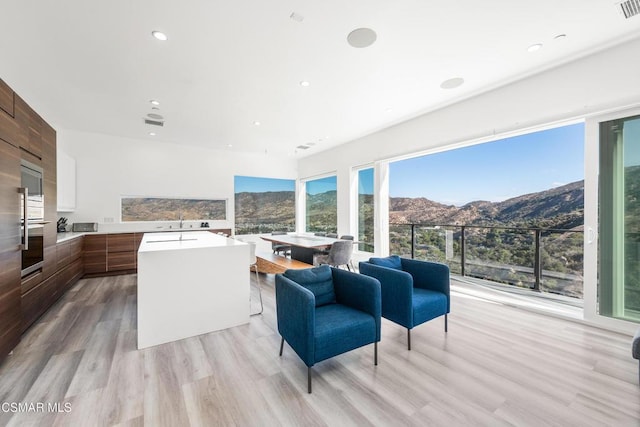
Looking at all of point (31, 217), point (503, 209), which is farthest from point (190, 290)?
point (503, 209)

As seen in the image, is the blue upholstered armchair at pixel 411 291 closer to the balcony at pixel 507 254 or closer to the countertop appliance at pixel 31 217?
the balcony at pixel 507 254

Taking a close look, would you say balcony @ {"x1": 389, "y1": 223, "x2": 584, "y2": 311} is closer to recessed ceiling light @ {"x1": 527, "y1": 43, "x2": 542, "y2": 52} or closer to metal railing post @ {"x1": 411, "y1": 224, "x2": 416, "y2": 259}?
metal railing post @ {"x1": 411, "y1": 224, "x2": 416, "y2": 259}

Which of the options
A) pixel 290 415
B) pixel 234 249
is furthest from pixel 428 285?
pixel 234 249

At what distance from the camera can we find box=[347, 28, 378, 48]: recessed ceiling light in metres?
2.46

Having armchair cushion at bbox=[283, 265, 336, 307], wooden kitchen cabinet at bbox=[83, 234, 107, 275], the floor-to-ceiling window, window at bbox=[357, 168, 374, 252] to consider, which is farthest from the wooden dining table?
wooden kitchen cabinet at bbox=[83, 234, 107, 275]

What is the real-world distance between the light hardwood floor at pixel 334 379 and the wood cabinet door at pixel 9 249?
254 mm

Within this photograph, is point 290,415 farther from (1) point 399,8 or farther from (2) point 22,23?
(2) point 22,23

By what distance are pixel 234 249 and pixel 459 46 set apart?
3.28m

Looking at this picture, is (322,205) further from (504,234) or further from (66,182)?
(66,182)

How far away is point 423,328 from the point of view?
2916mm

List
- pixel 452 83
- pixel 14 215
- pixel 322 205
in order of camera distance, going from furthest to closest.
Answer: pixel 322 205
pixel 452 83
pixel 14 215

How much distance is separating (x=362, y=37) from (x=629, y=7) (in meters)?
2.27

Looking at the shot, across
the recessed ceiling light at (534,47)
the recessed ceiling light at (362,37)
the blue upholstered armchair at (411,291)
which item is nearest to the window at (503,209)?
the recessed ceiling light at (534,47)

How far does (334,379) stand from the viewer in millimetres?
2004
